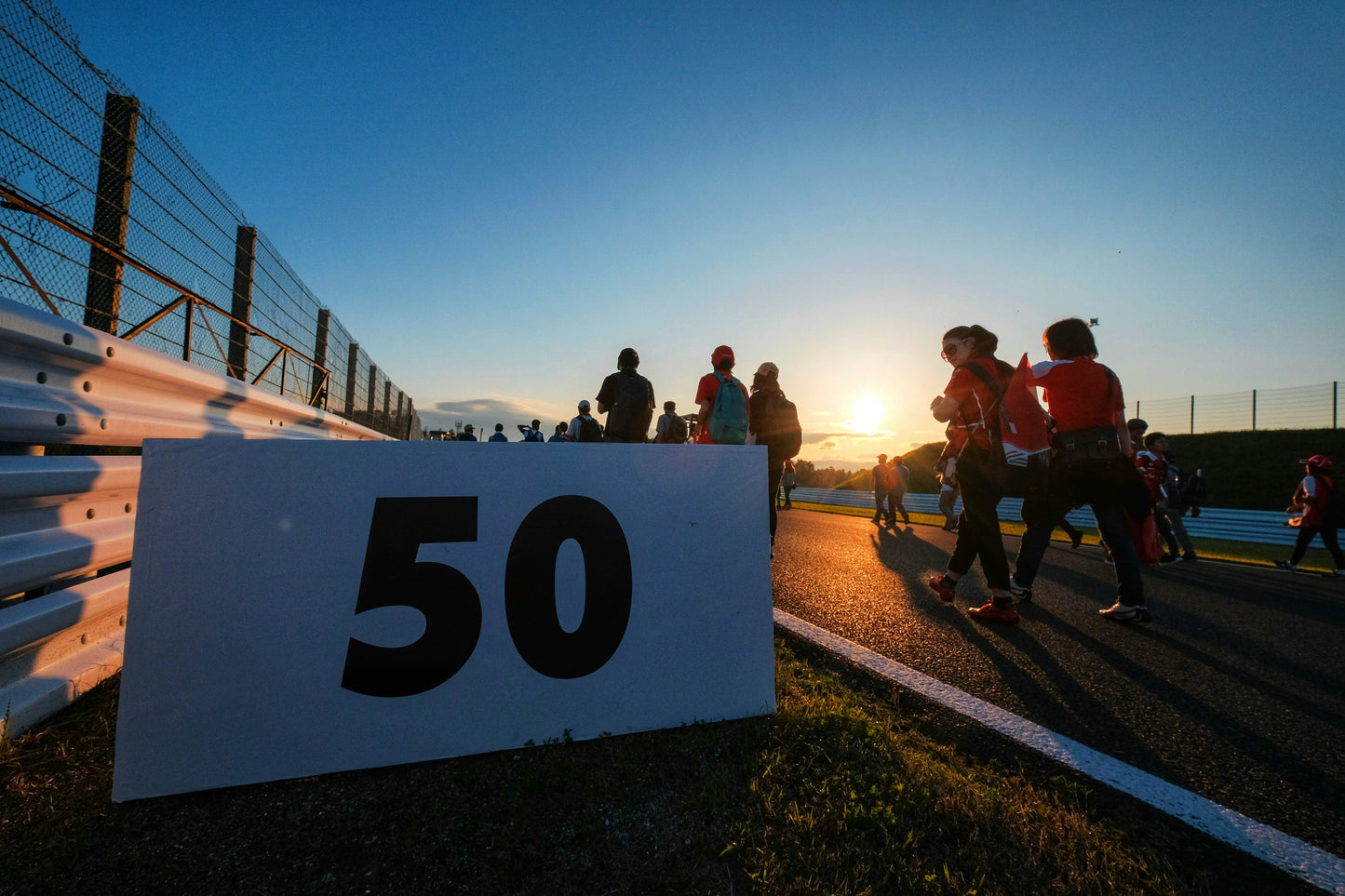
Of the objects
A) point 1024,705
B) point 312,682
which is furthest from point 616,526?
point 1024,705

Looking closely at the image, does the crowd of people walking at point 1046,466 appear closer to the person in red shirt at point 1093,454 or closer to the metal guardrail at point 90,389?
the person in red shirt at point 1093,454

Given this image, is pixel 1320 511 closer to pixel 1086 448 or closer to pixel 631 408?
pixel 1086 448

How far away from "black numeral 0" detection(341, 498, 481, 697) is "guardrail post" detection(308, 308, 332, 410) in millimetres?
5776

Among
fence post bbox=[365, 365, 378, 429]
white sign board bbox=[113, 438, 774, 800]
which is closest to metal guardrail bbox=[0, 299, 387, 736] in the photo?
white sign board bbox=[113, 438, 774, 800]

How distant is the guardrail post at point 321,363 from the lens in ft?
22.5

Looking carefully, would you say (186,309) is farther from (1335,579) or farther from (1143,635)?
(1335,579)

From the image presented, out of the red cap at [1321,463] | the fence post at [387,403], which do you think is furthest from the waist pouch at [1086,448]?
the fence post at [387,403]

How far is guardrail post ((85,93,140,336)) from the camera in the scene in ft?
8.71

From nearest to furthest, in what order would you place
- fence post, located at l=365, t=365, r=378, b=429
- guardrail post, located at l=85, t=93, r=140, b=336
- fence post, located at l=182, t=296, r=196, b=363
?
guardrail post, located at l=85, t=93, r=140, b=336, fence post, located at l=182, t=296, r=196, b=363, fence post, located at l=365, t=365, r=378, b=429

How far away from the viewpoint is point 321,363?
23.7 ft

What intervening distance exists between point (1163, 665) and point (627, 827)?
2.91 metres

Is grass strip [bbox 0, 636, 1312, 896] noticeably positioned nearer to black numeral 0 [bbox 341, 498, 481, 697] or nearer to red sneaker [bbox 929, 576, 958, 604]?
black numeral 0 [bbox 341, 498, 481, 697]

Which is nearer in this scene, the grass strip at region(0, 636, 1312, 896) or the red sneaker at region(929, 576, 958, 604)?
the grass strip at region(0, 636, 1312, 896)

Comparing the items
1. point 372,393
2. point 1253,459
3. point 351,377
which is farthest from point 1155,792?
point 1253,459
